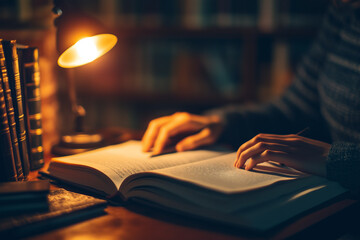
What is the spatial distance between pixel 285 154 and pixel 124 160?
11.1 inches

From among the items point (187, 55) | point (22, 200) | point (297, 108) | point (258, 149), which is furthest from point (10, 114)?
point (187, 55)

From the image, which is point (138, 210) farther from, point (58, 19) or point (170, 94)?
point (170, 94)

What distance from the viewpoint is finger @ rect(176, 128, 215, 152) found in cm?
84

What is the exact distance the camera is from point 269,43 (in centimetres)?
195

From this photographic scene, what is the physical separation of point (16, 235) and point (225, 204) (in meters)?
0.26

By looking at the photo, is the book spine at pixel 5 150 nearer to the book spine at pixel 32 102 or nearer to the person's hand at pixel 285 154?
the book spine at pixel 32 102

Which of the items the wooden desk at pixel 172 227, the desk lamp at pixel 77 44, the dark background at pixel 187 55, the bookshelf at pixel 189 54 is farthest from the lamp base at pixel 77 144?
the bookshelf at pixel 189 54

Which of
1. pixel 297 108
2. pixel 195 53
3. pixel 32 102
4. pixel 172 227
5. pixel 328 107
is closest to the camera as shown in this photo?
pixel 172 227

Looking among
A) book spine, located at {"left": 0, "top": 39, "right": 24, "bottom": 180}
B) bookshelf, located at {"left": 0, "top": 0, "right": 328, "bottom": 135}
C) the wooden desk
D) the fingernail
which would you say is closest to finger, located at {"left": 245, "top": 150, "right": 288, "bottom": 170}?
the wooden desk

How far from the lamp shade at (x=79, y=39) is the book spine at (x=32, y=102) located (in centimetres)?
6

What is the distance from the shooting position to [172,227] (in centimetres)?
51

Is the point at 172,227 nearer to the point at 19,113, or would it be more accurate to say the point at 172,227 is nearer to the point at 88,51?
the point at 19,113

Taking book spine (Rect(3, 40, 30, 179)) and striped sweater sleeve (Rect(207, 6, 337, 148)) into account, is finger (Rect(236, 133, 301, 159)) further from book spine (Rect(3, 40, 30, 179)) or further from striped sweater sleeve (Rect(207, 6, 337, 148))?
striped sweater sleeve (Rect(207, 6, 337, 148))

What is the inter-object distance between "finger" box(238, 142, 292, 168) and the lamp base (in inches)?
16.7
